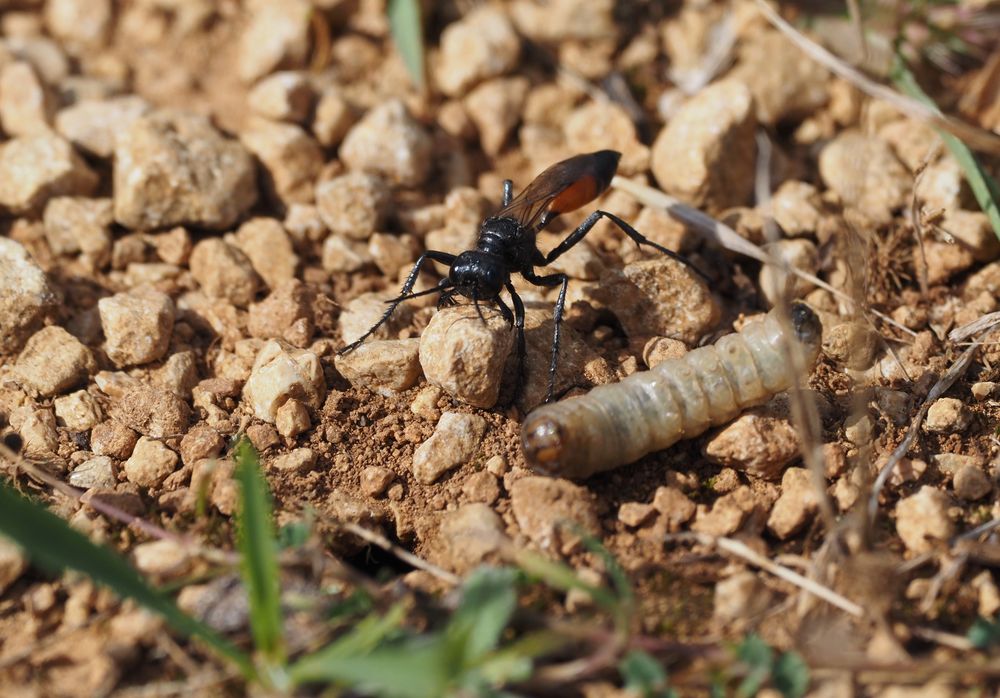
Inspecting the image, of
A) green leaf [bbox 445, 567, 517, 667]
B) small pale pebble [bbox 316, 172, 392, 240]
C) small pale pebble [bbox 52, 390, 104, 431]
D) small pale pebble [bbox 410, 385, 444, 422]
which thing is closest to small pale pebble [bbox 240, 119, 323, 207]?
small pale pebble [bbox 316, 172, 392, 240]

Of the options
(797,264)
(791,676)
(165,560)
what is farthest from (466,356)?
(797,264)

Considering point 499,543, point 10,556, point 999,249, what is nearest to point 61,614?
point 10,556

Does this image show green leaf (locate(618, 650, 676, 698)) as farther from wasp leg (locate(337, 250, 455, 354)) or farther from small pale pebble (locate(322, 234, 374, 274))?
small pale pebble (locate(322, 234, 374, 274))

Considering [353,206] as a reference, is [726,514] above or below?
below

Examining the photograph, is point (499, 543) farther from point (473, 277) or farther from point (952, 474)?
point (952, 474)

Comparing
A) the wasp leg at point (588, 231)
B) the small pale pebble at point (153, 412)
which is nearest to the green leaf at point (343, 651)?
the small pale pebble at point (153, 412)

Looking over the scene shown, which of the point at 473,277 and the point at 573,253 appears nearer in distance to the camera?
the point at 473,277

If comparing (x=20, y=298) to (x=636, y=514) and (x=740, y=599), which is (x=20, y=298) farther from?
(x=740, y=599)
